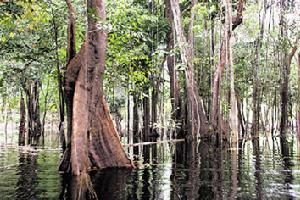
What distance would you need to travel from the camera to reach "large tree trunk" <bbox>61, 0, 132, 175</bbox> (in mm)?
9578

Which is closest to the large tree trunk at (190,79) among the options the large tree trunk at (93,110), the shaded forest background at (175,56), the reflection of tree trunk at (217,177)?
the shaded forest background at (175,56)

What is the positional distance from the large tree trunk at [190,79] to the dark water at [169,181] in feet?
19.0

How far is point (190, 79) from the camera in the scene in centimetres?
1822

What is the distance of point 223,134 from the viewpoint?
2034cm

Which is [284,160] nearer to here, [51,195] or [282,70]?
[51,195]

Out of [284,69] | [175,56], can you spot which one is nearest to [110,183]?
[175,56]

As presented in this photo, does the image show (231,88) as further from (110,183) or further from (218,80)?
(110,183)

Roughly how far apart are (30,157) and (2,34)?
4168 millimetres

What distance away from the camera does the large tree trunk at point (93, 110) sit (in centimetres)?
958

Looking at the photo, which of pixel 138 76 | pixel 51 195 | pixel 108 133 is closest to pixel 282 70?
pixel 138 76

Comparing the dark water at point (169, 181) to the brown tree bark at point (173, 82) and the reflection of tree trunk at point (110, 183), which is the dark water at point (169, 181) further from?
the brown tree bark at point (173, 82)

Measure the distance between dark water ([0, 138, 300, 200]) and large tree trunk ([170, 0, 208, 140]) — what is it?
5795 mm

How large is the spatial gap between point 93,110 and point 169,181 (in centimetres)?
307

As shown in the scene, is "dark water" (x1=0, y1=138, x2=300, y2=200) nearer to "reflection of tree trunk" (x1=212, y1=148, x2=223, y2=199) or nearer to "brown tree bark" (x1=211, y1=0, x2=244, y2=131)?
"reflection of tree trunk" (x1=212, y1=148, x2=223, y2=199)
